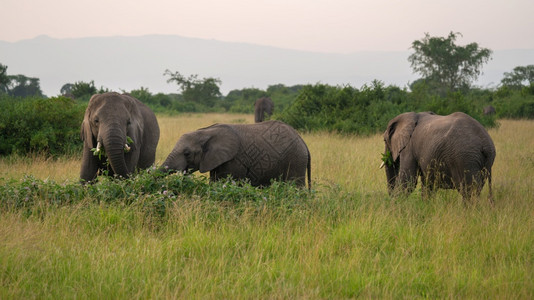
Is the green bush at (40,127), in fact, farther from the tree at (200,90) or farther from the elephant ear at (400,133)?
the tree at (200,90)

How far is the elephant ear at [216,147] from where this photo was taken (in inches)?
274

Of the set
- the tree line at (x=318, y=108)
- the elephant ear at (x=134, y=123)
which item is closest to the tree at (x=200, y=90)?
the tree line at (x=318, y=108)

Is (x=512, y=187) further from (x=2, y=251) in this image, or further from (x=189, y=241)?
(x=2, y=251)

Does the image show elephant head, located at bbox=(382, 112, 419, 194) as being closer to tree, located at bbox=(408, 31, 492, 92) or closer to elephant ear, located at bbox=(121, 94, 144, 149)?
elephant ear, located at bbox=(121, 94, 144, 149)

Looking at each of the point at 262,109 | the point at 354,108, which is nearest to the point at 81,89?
the point at 262,109

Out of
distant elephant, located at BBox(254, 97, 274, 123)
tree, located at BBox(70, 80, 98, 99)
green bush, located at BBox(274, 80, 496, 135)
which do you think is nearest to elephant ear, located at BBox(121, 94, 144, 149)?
green bush, located at BBox(274, 80, 496, 135)

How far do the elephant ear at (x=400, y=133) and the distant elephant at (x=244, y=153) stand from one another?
1316 millimetres

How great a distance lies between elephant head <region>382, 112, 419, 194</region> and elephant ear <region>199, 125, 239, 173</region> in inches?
92.1

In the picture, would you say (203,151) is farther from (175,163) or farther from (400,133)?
(400,133)

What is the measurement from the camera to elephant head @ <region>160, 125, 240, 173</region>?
22.5ft

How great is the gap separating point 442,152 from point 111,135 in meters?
4.18

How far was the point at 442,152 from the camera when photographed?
21.9ft

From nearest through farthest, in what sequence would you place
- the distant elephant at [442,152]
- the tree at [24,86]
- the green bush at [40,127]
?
the distant elephant at [442,152]
the green bush at [40,127]
the tree at [24,86]

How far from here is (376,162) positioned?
431 inches
